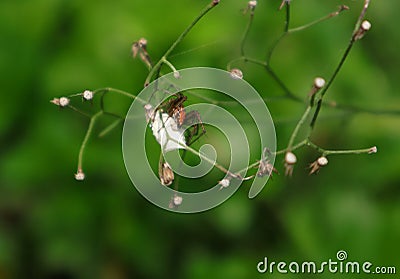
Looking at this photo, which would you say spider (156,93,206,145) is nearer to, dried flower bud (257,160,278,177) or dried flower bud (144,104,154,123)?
dried flower bud (144,104,154,123)

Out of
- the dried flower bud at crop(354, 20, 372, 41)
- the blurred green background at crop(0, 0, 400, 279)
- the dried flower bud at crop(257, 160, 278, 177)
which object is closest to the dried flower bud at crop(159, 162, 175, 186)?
the dried flower bud at crop(257, 160, 278, 177)

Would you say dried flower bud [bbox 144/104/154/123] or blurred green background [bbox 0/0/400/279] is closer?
dried flower bud [bbox 144/104/154/123]

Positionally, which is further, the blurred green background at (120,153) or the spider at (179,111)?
the blurred green background at (120,153)

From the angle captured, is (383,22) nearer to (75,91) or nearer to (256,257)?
(256,257)

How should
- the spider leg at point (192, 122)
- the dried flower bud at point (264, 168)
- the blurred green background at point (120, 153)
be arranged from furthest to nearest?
the blurred green background at point (120, 153)
the spider leg at point (192, 122)
the dried flower bud at point (264, 168)

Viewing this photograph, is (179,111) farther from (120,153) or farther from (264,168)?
(120,153)

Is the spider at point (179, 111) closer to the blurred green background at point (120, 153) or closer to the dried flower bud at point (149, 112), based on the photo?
the dried flower bud at point (149, 112)

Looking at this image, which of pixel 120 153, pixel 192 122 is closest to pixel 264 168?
pixel 192 122

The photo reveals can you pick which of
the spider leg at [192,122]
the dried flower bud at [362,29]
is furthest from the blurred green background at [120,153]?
the dried flower bud at [362,29]
